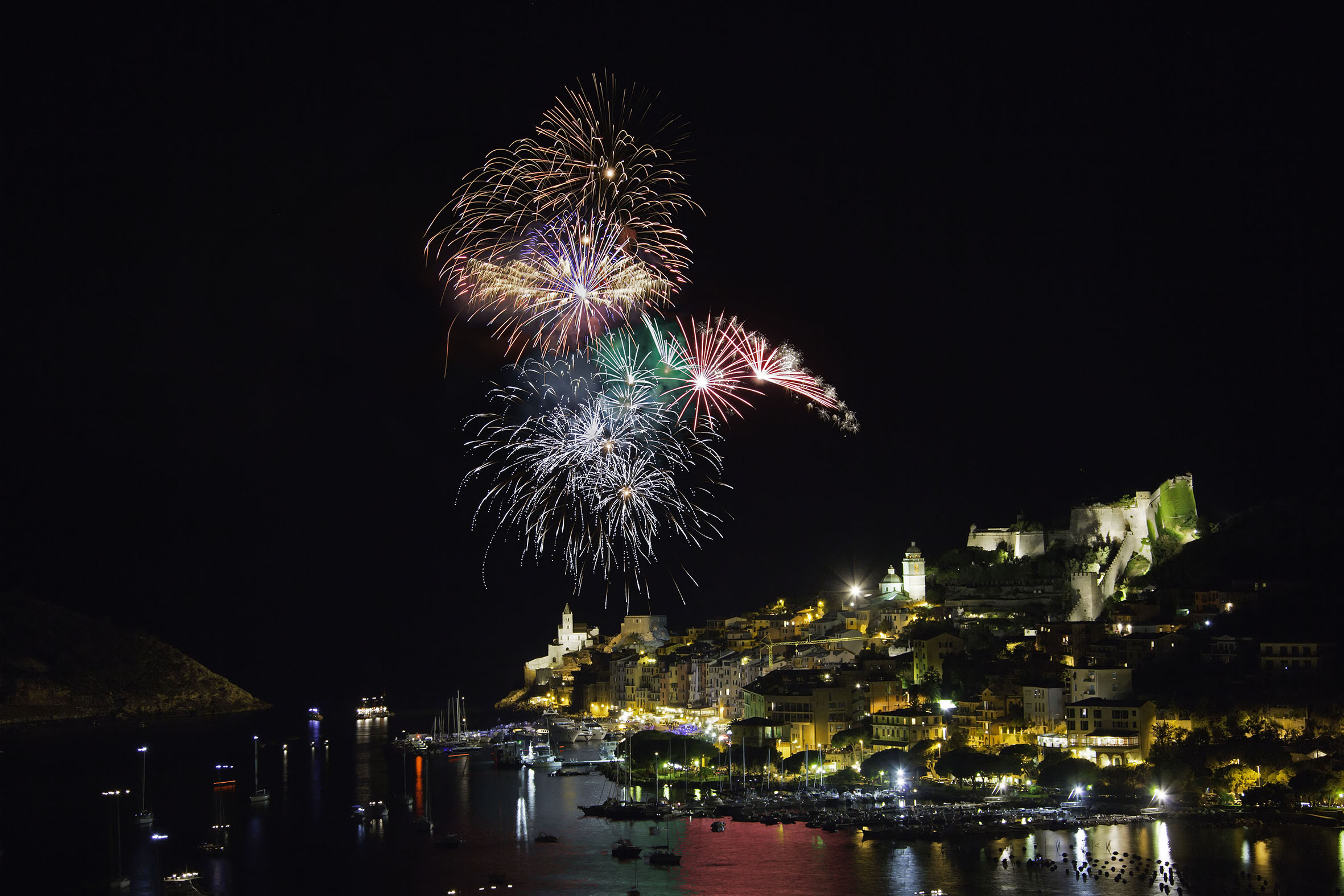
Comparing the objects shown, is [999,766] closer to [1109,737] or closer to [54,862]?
[1109,737]

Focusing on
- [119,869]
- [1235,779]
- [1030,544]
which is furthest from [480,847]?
[1030,544]

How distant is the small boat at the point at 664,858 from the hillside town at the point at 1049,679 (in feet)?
28.3

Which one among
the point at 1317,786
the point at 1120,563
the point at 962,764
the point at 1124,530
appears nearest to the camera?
the point at 1317,786

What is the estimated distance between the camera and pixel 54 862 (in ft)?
96.0

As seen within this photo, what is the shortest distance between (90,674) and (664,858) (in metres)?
54.9

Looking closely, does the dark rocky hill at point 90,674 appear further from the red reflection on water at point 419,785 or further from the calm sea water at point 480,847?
the red reflection on water at point 419,785

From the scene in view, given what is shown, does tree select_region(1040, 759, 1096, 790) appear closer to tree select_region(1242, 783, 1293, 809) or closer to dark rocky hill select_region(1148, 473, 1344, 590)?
Result: tree select_region(1242, 783, 1293, 809)

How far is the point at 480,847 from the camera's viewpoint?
96.4ft

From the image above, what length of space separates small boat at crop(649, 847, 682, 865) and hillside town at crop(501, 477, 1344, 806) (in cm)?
864

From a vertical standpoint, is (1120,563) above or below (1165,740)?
above

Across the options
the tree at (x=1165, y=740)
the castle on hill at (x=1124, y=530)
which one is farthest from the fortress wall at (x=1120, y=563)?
the tree at (x=1165, y=740)

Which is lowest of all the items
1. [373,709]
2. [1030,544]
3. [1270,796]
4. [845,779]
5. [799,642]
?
[1270,796]

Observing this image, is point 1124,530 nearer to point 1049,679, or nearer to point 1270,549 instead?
point 1270,549

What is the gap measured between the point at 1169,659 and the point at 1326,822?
7570 millimetres
